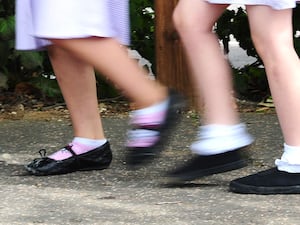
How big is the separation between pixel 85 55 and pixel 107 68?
0.30ft

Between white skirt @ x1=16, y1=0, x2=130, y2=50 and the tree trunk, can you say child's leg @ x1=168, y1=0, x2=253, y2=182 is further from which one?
the tree trunk

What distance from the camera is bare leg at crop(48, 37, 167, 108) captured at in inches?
119

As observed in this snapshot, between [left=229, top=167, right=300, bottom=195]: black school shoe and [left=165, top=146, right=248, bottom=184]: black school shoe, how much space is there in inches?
4.2

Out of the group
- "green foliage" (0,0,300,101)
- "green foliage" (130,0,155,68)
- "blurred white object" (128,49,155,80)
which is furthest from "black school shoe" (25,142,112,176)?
"green foliage" (130,0,155,68)

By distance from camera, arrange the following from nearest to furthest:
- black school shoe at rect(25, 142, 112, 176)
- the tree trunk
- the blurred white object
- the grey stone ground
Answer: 1. the grey stone ground
2. black school shoe at rect(25, 142, 112, 176)
3. the tree trunk
4. the blurred white object

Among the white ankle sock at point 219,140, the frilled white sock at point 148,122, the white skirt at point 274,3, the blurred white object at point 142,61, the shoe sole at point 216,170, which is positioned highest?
the white skirt at point 274,3

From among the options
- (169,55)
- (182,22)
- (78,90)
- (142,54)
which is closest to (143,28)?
(142,54)

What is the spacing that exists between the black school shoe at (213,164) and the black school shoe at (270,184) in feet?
0.35

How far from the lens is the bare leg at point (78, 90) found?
3.48m

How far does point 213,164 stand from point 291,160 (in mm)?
291

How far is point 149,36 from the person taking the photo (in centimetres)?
551

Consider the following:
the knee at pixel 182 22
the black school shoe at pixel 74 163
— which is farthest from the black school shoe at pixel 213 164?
the black school shoe at pixel 74 163

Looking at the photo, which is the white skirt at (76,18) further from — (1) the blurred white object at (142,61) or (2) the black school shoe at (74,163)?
(1) the blurred white object at (142,61)

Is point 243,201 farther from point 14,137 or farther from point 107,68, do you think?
point 14,137
